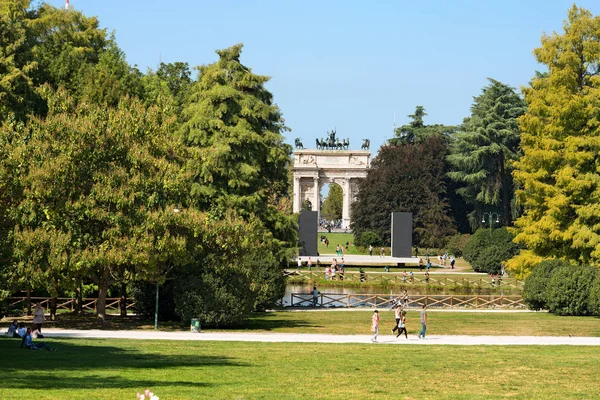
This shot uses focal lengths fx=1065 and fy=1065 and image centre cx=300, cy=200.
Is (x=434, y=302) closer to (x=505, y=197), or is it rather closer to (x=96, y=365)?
(x=96, y=365)

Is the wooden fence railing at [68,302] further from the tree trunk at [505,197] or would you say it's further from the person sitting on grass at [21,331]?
the tree trunk at [505,197]

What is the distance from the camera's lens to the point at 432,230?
101m

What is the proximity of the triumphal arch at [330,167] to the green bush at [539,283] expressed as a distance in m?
106

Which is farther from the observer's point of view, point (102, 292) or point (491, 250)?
point (491, 250)

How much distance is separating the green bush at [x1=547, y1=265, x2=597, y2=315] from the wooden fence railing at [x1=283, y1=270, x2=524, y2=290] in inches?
732

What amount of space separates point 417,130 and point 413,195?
21.3m

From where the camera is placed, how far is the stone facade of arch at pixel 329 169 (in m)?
156

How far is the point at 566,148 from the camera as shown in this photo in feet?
163

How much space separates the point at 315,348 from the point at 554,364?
6.94 meters

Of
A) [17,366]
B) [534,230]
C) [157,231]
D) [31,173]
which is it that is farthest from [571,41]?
[17,366]

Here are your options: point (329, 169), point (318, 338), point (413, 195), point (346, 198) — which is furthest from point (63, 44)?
point (346, 198)

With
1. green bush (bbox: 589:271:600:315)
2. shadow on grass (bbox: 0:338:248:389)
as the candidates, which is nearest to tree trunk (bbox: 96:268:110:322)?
shadow on grass (bbox: 0:338:248:389)

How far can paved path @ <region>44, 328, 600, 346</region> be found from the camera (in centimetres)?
3397

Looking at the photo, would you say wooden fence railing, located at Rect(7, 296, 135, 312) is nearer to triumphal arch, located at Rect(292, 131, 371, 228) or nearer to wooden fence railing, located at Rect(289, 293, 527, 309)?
wooden fence railing, located at Rect(289, 293, 527, 309)
